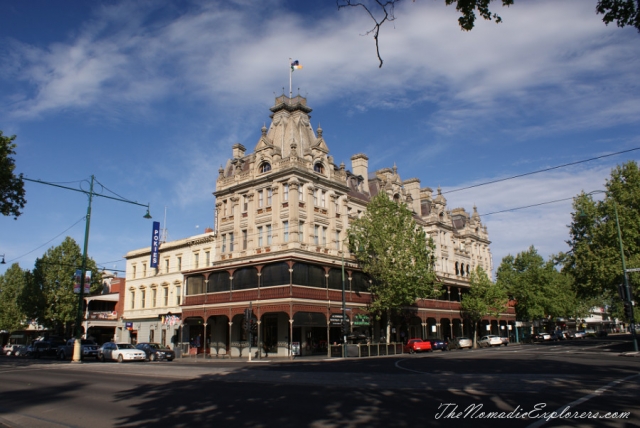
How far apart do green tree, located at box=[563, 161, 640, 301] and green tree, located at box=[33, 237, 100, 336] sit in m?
55.1

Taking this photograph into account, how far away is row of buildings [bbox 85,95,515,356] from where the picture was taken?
41.6 m

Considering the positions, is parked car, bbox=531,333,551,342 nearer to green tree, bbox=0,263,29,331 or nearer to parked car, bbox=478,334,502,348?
parked car, bbox=478,334,502,348

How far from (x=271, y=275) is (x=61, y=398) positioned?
27.4 metres

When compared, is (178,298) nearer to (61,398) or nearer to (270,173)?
(270,173)

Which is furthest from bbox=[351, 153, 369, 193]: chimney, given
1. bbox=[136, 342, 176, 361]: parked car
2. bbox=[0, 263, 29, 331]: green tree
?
bbox=[0, 263, 29, 331]: green tree

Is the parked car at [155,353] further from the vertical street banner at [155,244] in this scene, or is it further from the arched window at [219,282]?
the vertical street banner at [155,244]

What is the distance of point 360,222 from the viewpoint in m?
46.8

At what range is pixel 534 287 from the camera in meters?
75.6

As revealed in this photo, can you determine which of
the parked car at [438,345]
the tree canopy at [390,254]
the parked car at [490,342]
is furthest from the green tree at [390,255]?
the parked car at [490,342]

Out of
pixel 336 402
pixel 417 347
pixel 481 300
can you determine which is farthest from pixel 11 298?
pixel 336 402

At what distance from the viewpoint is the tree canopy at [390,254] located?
4453 centimetres

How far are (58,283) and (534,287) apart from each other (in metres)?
67.9

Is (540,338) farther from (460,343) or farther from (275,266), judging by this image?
(275,266)

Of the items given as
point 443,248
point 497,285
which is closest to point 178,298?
point 443,248
